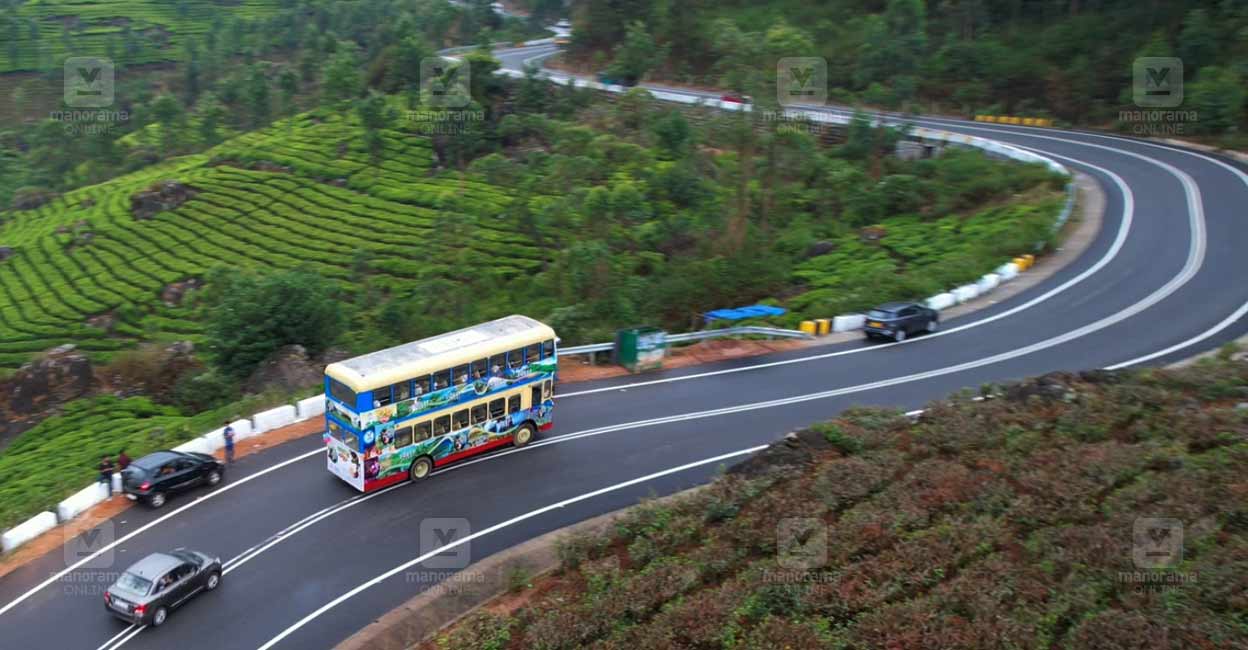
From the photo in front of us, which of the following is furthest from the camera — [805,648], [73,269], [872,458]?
[73,269]

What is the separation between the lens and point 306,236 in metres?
57.6

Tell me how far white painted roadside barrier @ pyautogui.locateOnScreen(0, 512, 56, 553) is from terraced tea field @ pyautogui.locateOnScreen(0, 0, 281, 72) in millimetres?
101276

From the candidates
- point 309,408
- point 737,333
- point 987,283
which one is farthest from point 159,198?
point 987,283

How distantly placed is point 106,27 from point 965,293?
117879 millimetres

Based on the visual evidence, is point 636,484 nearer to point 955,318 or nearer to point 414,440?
point 414,440

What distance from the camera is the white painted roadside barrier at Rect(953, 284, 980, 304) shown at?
1432 inches

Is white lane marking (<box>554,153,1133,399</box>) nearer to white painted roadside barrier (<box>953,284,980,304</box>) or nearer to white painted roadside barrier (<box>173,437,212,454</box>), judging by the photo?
white painted roadside barrier (<box>953,284,980,304</box>)

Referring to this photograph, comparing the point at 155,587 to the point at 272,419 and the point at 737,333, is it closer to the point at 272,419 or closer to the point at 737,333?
the point at 272,419

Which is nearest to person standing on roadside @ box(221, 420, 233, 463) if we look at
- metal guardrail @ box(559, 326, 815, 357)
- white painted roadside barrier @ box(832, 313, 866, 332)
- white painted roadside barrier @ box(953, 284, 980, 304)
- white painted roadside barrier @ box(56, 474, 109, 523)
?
white painted roadside barrier @ box(56, 474, 109, 523)

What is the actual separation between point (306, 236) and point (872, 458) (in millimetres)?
45295

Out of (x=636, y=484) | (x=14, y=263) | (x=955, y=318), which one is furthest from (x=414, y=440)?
(x=14, y=263)

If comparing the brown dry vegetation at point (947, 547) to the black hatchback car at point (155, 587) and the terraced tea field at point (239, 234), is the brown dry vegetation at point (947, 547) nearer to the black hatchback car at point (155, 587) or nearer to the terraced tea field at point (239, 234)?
the black hatchback car at point (155, 587)

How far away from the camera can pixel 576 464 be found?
24.4 meters

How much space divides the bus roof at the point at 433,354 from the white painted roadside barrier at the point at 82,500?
6.18m
